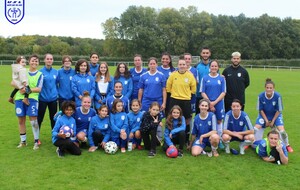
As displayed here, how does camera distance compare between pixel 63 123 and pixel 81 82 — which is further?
pixel 81 82

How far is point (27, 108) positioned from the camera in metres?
6.59

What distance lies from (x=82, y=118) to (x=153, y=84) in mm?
1650

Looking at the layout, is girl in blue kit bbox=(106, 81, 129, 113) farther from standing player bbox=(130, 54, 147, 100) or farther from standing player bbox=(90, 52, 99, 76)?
standing player bbox=(90, 52, 99, 76)

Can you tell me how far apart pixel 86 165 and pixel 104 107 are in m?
1.33

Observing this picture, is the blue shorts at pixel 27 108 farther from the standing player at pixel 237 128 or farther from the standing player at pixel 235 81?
the standing player at pixel 235 81

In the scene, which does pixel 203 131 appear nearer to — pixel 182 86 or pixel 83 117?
pixel 182 86

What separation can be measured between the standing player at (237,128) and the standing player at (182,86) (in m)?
0.87

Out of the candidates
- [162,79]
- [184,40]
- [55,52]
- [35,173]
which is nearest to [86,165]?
[35,173]

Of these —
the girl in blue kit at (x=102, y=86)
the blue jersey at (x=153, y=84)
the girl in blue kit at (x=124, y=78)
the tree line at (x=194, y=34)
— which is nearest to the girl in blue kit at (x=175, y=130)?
the blue jersey at (x=153, y=84)

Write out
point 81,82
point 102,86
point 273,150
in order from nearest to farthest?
point 273,150
point 81,82
point 102,86

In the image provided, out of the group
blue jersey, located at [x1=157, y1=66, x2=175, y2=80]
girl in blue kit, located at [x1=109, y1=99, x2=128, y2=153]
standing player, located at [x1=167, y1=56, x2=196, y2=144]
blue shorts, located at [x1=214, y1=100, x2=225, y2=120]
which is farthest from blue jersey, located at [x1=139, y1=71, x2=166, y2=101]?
blue shorts, located at [x1=214, y1=100, x2=225, y2=120]

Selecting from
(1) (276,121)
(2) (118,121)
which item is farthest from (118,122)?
(1) (276,121)

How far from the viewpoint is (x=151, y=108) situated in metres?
6.57

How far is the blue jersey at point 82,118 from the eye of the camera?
678 cm
